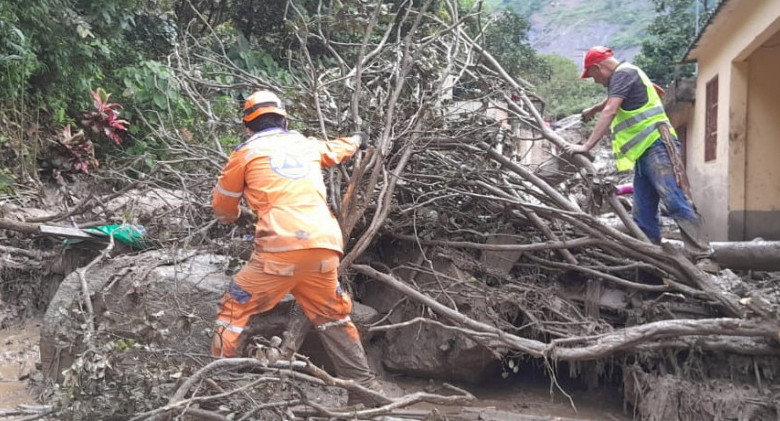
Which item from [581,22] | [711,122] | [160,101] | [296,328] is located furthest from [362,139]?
[581,22]

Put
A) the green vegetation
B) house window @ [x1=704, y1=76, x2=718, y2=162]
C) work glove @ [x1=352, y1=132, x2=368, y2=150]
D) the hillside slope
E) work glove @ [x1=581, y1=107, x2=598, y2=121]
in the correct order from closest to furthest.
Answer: work glove @ [x1=352, y1=132, x2=368, y2=150], work glove @ [x1=581, y1=107, x2=598, y2=121], house window @ [x1=704, y1=76, x2=718, y2=162], the green vegetation, the hillside slope

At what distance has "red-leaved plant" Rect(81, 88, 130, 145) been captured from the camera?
21.7ft

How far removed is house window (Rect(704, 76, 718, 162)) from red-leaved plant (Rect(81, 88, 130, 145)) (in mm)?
6534

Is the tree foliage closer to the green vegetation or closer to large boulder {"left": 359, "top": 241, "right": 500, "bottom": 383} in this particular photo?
the green vegetation

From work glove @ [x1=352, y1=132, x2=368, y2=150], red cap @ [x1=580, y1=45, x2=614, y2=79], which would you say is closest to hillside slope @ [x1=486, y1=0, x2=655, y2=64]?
red cap @ [x1=580, y1=45, x2=614, y2=79]

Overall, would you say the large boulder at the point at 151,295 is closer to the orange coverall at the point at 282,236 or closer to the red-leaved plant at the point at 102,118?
the orange coverall at the point at 282,236

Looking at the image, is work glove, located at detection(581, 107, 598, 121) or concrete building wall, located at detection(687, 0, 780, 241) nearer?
work glove, located at detection(581, 107, 598, 121)

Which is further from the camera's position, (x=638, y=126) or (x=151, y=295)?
(x=638, y=126)

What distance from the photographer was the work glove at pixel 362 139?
A: 3708 millimetres

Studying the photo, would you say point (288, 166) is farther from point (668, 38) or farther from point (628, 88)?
point (668, 38)

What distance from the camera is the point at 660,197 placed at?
14.1 ft

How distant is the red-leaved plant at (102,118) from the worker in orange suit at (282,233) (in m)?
3.94

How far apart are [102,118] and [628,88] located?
5.09 meters

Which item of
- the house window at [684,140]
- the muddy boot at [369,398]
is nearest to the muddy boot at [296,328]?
the muddy boot at [369,398]
